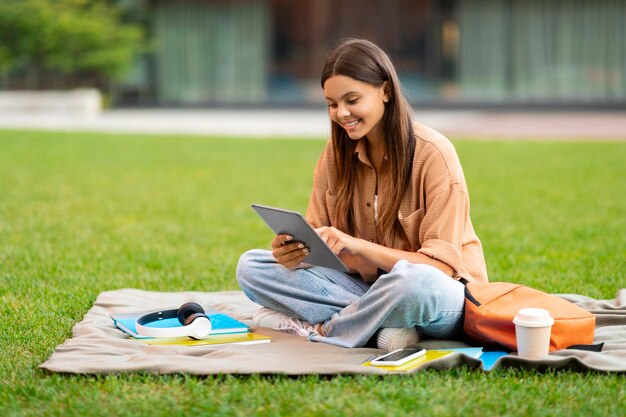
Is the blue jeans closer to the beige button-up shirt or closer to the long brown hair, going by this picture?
the beige button-up shirt

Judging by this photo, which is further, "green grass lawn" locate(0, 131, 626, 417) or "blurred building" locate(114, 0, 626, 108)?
"blurred building" locate(114, 0, 626, 108)

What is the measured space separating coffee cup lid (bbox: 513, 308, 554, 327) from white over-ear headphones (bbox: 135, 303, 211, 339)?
1428 mm

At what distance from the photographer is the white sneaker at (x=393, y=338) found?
418cm

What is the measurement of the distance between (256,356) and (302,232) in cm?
56

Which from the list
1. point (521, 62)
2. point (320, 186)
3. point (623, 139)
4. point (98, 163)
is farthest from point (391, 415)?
point (521, 62)

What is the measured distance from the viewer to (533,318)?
155 inches

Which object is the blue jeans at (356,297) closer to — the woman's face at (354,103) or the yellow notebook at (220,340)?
the yellow notebook at (220,340)

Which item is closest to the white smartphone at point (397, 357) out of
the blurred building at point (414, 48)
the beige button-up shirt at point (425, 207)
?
the beige button-up shirt at point (425, 207)

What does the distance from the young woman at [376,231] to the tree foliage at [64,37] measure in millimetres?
A: 20946

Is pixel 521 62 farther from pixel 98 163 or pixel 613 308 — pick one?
pixel 613 308

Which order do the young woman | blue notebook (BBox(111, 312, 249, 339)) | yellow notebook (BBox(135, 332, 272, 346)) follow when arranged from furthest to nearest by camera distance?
blue notebook (BBox(111, 312, 249, 339)) < yellow notebook (BBox(135, 332, 272, 346)) < the young woman

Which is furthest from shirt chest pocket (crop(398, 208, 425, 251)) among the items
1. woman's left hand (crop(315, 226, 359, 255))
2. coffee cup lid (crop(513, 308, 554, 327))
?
coffee cup lid (crop(513, 308, 554, 327))

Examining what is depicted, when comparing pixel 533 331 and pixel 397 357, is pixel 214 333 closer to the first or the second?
pixel 397 357

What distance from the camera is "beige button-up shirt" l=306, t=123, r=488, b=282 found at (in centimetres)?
416
